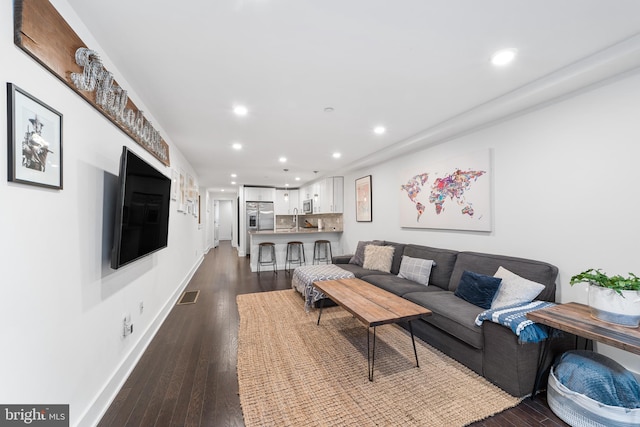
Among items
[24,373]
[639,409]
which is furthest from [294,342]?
[639,409]

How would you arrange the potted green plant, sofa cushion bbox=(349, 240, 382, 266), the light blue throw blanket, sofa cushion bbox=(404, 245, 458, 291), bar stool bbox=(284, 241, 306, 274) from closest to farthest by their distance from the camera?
1. the potted green plant
2. the light blue throw blanket
3. sofa cushion bbox=(404, 245, 458, 291)
4. sofa cushion bbox=(349, 240, 382, 266)
5. bar stool bbox=(284, 241, 306, 274)

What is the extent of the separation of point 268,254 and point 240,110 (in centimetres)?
432

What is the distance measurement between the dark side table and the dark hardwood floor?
0.53m

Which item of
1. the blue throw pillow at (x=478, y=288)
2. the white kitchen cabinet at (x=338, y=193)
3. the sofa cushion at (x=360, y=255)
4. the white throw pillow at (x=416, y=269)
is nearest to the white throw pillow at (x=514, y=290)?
the blue throw pillow at (x=478, y=288)

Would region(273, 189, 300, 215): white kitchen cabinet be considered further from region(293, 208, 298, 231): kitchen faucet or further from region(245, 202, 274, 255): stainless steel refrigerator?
region(245, 202, 274, 255): stainless steel refrigerator

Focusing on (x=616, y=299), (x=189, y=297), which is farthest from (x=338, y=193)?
A: (x=616, y=299)

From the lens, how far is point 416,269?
11.7 feet

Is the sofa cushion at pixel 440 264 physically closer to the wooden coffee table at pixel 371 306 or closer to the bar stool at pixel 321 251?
the wooden coffee table at pixel 371 306

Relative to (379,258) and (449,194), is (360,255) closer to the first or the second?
(379,258)

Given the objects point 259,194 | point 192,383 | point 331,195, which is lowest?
point 192,383

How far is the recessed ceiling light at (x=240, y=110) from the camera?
2.73m

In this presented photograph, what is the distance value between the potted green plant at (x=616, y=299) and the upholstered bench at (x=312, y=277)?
8.31ft

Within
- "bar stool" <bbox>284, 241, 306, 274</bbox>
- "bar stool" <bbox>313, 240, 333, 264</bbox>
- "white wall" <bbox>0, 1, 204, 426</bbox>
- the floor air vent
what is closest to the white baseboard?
"white wall" <bbox>0, 1, 204, 426</bbox>

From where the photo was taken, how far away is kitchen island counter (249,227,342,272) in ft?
20.7
